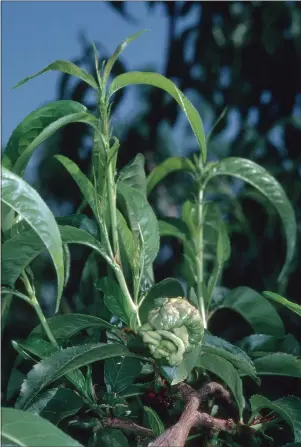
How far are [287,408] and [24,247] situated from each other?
27 centimetres

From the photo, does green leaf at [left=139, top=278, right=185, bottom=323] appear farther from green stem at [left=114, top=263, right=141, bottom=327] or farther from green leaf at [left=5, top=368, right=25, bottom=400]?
green leaf at [left=5, top=368, right=25, bottom=400]

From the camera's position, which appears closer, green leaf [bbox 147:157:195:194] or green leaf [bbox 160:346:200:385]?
green leaf [bbox 160:346:200:385]

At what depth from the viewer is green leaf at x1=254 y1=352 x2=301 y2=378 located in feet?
2.15

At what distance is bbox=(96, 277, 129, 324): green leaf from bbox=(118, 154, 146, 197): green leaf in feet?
0.41

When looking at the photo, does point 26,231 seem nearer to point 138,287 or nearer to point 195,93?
point 138,287

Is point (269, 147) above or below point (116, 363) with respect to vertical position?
below

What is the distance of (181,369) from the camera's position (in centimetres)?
58

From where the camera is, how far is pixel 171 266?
1514 mm

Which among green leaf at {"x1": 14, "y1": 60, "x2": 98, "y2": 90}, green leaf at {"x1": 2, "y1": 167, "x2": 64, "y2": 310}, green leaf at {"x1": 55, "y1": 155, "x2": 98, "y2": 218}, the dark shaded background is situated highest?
green leaf at {"x1": 14, "y1": 60, "x2": 98, "y2": 90}

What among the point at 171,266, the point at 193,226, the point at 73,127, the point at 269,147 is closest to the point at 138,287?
the point at 193,226

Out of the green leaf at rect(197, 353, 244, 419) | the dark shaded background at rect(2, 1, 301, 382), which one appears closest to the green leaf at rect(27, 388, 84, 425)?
the green leaf at rect(197, 353, 244, 419)

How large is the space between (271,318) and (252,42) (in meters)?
1.32

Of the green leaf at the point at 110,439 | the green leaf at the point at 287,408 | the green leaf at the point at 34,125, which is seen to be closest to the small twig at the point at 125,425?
the green leaf at the point at 110,439

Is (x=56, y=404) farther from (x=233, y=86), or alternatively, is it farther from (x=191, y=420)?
(x=233, y=86)
